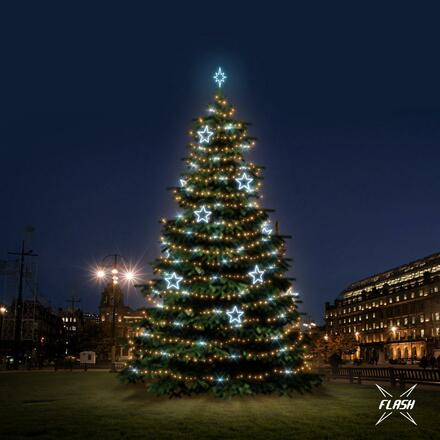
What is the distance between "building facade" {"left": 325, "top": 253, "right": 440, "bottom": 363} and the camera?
119375 millimetres

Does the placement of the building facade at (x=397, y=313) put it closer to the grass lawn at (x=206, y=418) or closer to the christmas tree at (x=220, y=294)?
the christmas tree at (x=220, y=294)

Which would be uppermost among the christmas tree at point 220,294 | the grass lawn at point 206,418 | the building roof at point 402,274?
the building roof at point 402,274

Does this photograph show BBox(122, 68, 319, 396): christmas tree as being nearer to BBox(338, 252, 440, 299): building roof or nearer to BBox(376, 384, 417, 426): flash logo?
BBox(376, 384, 417, 426): flash logo

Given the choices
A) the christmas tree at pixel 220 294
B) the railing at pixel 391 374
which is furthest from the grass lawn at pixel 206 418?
the railing at pixel 391 374

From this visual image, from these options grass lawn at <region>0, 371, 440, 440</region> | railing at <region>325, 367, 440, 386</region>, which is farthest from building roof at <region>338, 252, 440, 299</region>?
grass lawn at <region>0, 371, 440, 440</region>

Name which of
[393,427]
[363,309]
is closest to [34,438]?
[393,427]

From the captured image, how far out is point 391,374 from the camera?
1030 inches

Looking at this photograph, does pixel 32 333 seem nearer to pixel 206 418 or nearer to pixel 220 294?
pixel 220 294

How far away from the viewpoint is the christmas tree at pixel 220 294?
798 inches

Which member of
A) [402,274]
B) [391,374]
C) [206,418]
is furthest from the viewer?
[402,274]

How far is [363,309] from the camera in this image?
154 m

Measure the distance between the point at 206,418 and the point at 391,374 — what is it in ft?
45.7

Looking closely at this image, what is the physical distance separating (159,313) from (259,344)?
150 inches

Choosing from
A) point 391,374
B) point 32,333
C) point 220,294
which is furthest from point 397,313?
point 220,294
